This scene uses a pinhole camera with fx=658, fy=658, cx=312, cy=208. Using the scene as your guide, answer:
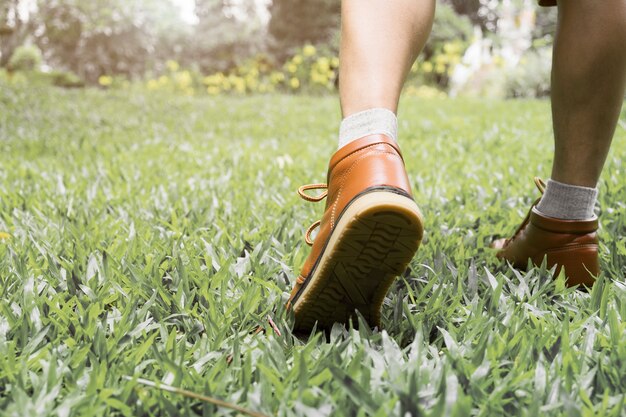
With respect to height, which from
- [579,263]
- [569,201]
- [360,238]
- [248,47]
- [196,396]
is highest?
[360,238]

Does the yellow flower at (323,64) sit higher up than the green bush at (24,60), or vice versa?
the yellow flower at (323,64)

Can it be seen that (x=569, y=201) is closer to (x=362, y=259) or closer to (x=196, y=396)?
(x=362, y=259)

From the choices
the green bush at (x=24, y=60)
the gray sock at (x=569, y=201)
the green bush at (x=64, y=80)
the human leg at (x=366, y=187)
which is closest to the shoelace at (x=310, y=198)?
the human leg at (x=366, y=187)

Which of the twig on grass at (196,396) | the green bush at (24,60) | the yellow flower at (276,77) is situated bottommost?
the green bush at (24,60)

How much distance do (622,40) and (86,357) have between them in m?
1.25

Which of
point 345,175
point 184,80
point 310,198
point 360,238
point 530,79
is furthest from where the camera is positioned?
point 184,80

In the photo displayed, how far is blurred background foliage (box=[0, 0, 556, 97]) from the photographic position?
1260 centimetres

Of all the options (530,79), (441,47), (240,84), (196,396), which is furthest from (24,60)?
(196,396)

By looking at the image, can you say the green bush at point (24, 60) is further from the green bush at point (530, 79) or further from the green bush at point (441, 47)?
the green bush at point (530, 79)

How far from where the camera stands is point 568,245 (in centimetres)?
157

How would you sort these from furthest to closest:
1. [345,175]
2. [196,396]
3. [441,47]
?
[441,47] → [345,175] → [196,396]

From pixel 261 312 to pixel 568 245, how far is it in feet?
2.47

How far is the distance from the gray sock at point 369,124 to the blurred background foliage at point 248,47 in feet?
35.4

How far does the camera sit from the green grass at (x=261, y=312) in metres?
0.98
